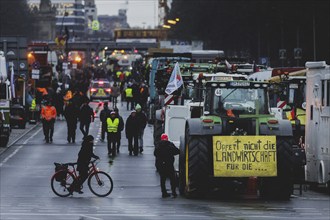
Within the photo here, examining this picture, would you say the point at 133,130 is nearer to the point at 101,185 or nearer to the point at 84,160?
the point at 84,160

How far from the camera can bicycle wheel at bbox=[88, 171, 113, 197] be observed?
31.2m

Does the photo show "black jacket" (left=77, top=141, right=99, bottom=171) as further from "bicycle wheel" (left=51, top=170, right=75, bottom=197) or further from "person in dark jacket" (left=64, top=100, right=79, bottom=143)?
"person in dark jacket" (left=64, top=100, right=79, bottom=143)

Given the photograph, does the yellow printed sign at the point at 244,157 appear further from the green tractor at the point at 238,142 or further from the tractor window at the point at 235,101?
the tractor window at the point at 235,101

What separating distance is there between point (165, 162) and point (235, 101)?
2293 mm

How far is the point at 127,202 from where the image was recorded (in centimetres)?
2955

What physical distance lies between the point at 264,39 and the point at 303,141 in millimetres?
88806

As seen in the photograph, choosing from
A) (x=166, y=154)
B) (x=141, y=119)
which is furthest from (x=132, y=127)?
(x=166, y=154)

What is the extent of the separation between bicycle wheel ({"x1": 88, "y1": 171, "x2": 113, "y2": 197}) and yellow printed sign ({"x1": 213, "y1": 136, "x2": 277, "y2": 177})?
3.30m

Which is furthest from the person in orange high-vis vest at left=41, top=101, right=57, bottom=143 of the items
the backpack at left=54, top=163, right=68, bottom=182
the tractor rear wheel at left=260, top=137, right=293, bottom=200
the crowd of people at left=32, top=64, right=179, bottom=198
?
the tractor rear wheel at left=260, top=137, right=293, bottom=200

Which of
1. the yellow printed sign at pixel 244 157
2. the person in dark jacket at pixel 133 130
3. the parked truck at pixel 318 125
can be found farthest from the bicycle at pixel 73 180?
the person in dark jacket at pixel 133 130

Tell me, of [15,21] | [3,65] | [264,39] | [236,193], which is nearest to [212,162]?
[236,193]

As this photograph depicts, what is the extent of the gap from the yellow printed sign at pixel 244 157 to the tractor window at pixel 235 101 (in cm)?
72

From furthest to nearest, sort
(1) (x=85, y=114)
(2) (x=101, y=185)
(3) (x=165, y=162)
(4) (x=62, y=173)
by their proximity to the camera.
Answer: (1) (x=85, y=114)
(2) (x=101, y=185)
(4) (x=62, y=173)
(3) (x=165, y=162)

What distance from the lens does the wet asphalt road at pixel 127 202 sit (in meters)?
26.4
